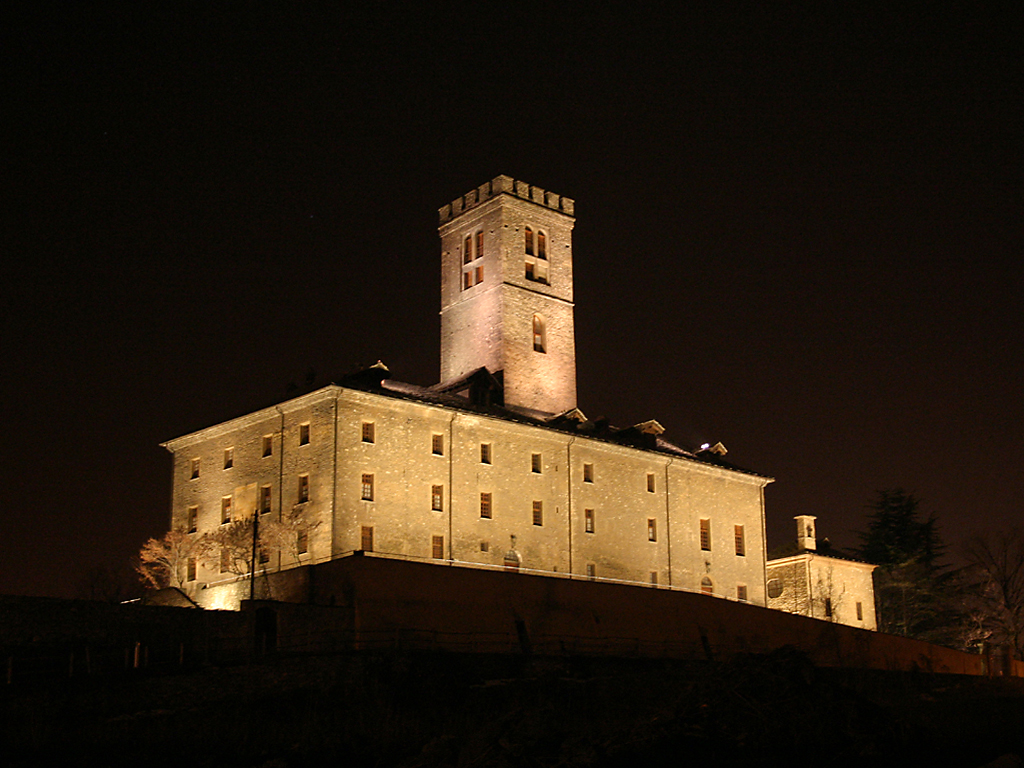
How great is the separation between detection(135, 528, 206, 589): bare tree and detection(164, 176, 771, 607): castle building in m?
0.42

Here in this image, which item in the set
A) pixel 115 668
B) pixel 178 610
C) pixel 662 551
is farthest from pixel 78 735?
pixel 662 551

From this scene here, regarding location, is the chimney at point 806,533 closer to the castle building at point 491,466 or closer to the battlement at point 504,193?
the castle building at point 491,466

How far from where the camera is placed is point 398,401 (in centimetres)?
4688

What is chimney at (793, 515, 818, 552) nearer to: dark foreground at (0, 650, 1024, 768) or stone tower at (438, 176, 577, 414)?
stone tower at (438, 176, 577, 414)

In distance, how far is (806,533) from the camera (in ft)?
205

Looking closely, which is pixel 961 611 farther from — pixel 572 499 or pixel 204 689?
pixel 204 689

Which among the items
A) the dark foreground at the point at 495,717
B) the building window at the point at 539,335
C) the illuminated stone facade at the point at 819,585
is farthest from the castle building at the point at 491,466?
the dark foreground at the point at 495,717

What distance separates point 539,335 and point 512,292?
2.61 m

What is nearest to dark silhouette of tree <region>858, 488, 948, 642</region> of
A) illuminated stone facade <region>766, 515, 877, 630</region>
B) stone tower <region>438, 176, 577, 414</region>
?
illuminated stone facade <region>766, 515, 877, 630</region>

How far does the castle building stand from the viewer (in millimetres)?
45531

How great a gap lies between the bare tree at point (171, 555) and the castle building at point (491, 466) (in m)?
0.42

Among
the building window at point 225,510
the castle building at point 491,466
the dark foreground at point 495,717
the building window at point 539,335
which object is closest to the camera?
the dark foreground at point 495,717

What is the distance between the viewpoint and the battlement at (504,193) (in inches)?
2413

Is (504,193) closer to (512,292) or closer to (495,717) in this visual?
(512,292)
